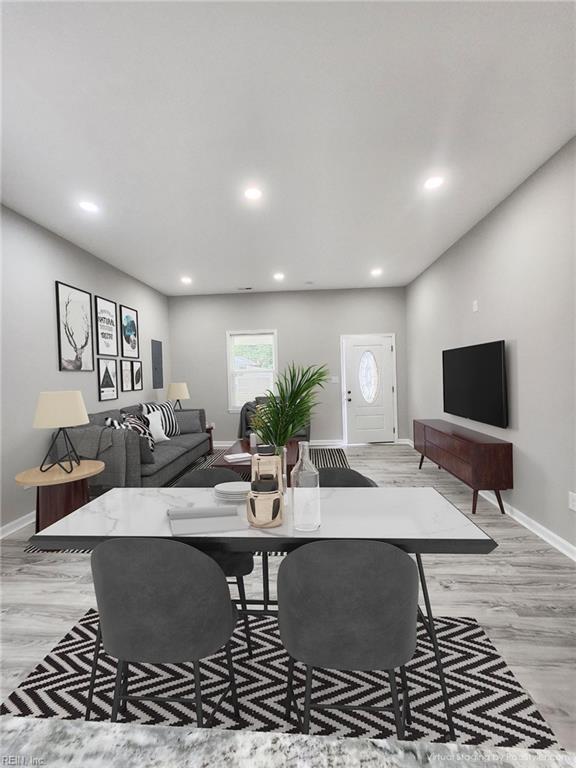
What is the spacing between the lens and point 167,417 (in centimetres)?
621

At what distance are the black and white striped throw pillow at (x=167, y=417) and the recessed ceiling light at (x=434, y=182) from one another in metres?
4.26

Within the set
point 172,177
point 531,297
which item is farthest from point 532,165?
point 172,177

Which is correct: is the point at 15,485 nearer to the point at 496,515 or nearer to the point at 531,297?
the point at 496,515

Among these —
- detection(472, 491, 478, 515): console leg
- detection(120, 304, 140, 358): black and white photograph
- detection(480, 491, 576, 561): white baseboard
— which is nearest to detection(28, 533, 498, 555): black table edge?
Result: detection(480, 491, 576, 561): white baseboard

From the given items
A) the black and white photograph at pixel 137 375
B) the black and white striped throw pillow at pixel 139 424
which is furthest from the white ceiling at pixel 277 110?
the black and white photograph at pixel 137 375

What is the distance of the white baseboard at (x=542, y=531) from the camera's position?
290cm

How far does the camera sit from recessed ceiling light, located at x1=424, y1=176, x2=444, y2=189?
10.9 feet

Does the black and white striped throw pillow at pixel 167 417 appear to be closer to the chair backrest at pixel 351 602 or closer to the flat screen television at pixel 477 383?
the flat screen television at pixel 477 383

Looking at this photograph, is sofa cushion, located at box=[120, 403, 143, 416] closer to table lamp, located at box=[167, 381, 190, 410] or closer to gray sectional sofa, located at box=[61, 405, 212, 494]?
gray sectional sofa, located at box=[61, 405, 212, 494]

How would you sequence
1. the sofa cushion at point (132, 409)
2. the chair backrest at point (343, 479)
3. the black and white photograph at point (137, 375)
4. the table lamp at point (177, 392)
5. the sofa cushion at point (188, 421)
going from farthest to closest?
the table lamp at point (177, 392) → the sofa cushion at point (188, 421) → the black and white photograph at point (137, 375) → the sofa cushion at point (132, 409) → the chair backrest at point (343, 479)

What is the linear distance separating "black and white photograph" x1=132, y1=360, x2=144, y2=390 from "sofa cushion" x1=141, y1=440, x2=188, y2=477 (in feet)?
3.42

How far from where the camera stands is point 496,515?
372cm

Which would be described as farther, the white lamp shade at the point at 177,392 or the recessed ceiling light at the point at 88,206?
the white lamp shade at the point at 177,392

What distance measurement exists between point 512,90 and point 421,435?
12.7 feet
